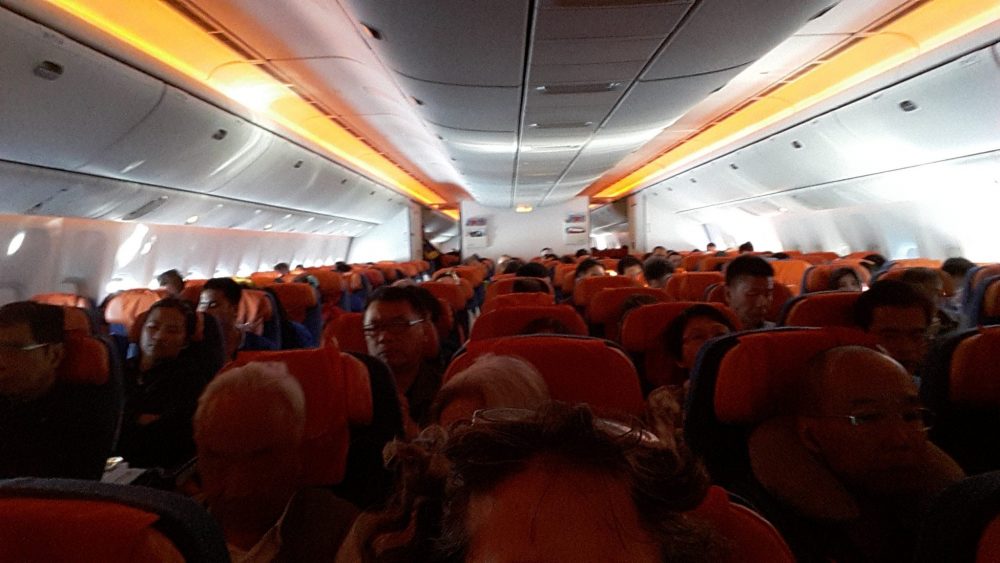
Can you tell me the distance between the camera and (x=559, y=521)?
0.82 meters

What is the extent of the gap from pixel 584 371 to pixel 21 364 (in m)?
2.63

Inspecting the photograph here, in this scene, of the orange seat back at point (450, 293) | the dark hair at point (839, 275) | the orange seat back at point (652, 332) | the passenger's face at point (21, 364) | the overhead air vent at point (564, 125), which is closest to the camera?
the passenger's face at point (21, 364)

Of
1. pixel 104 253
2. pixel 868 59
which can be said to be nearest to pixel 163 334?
pixel 104 253

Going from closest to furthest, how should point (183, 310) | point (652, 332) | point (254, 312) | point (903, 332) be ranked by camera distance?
point (903, 332) → point (652, 332) → point (183, 310) → point (254, 312)

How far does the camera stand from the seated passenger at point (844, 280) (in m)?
5.14

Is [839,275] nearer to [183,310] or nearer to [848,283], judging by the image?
[848,283]

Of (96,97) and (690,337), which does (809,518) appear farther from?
(96,97)

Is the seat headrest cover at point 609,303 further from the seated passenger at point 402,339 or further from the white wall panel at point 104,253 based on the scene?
the white wall panel at point 104,253

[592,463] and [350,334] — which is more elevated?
[592,463]

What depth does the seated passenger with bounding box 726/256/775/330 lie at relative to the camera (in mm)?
4156

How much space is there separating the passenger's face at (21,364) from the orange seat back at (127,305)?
325cm

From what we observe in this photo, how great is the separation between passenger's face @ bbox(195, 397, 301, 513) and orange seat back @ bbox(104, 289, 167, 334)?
15.9ft

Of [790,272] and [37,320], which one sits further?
[790,272]

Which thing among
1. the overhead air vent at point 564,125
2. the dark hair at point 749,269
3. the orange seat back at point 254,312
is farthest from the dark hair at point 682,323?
the overhead air vent at point 564,125
